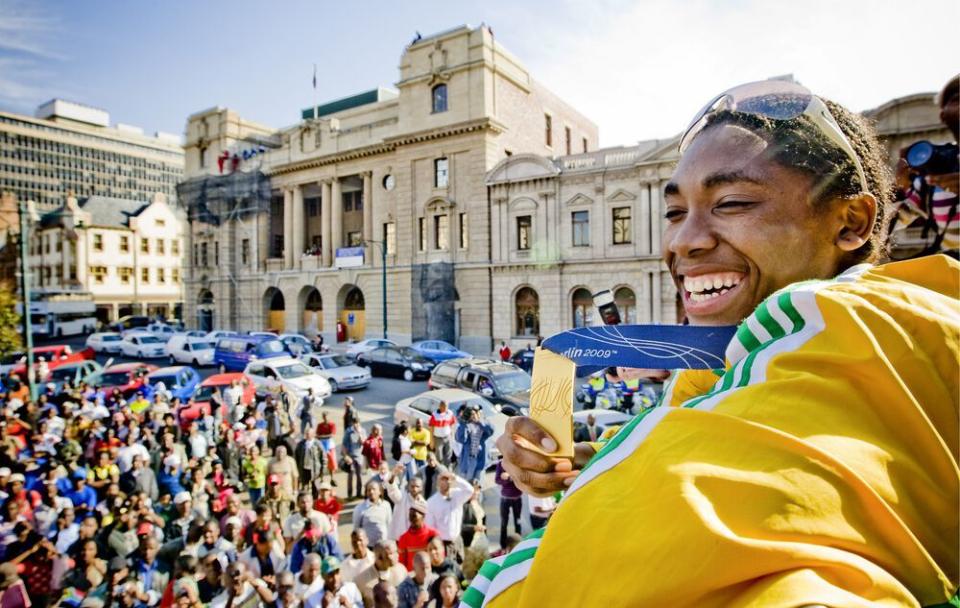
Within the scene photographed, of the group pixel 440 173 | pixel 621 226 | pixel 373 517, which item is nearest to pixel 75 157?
pixel 440 173

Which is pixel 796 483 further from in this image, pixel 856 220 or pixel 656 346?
pixel 856 220

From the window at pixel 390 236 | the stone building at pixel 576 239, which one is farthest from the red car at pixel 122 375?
the window at pixel 390 236

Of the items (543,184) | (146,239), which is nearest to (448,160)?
(543,184)

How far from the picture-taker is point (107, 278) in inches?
2247

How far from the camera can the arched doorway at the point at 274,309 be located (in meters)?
41.2

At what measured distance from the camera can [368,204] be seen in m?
35.8

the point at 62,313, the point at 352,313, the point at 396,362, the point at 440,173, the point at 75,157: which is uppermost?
the point at 75,157

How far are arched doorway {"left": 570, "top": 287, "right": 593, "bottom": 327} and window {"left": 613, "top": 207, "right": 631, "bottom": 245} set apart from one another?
122 inches

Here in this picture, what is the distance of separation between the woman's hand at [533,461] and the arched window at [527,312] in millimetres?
28666

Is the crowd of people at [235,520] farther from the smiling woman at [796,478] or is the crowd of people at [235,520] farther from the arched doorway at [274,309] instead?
the arched doorway at [274,309]

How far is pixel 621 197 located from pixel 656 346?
27.8m

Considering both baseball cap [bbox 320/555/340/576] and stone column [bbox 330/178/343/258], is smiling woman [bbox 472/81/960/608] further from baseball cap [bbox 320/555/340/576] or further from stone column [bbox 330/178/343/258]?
stone column [bbox 330/178/343/258]

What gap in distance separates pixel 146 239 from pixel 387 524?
211 feet

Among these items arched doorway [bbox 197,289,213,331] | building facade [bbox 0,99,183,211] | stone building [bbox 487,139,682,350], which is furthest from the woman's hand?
building facade [bbox 0,99,183,211]
